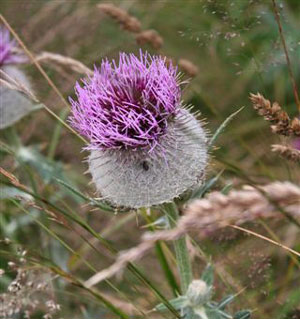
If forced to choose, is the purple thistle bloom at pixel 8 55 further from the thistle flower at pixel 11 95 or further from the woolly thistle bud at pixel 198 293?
the woolly thistle bud at pixel 198 293

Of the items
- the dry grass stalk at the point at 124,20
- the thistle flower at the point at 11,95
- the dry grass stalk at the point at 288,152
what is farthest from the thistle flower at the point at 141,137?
the thistle flower at the point at 11,95

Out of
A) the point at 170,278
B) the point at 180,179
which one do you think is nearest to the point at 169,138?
the point at 180,179

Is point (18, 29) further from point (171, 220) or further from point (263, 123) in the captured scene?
point (171, 220)

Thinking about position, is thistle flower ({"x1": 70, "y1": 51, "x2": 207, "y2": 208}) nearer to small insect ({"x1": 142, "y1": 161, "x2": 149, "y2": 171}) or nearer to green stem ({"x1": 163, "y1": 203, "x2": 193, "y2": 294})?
small insect ({"x1": 142, "y1": 161, "x2": 149, "y2": 171})

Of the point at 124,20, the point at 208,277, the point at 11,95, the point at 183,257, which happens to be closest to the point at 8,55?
the point at 11,95

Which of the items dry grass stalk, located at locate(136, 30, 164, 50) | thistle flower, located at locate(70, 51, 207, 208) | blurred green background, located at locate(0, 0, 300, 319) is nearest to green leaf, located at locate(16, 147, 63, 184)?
blurred green background, located at locate(0, 0, 300, 319)
